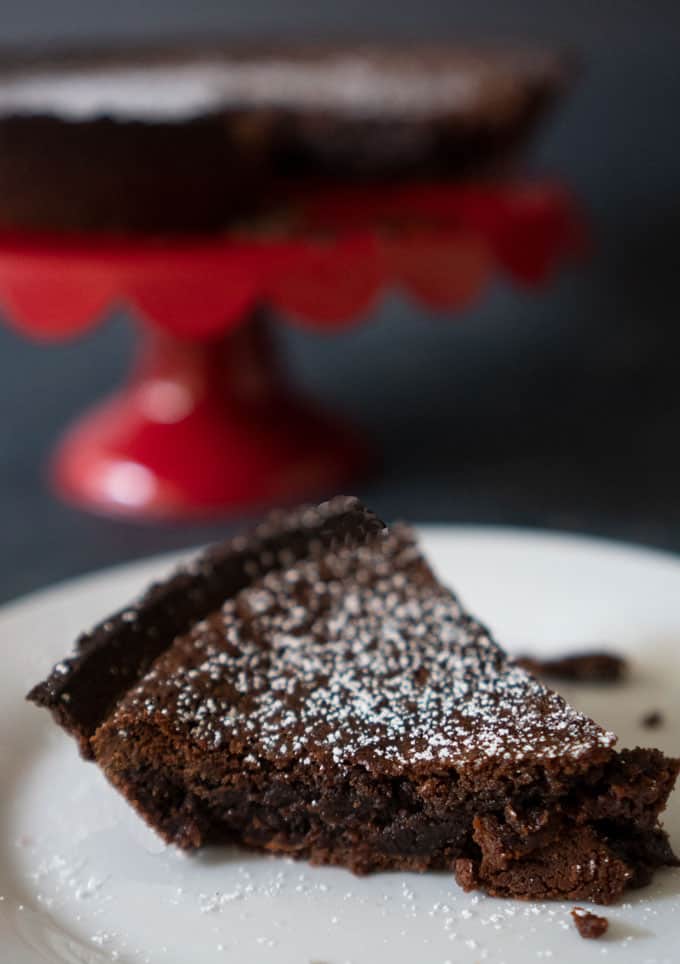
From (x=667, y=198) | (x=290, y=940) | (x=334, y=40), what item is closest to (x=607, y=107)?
(x=667, y=198)

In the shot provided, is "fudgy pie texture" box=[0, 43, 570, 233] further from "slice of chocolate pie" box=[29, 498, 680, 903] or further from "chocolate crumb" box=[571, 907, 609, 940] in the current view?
→ "chocolate crumb" box=[571, 907, 609, 940]

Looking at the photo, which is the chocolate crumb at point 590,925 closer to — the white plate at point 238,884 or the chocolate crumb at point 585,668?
the white plate at point 238,884

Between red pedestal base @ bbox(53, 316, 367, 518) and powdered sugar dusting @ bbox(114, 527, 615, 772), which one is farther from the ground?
red pedestal base @ bbox(53, 316, 367, 518)

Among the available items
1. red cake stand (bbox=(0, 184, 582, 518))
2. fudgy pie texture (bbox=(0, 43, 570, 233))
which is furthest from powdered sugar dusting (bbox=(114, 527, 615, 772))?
fudgy pie texture (bbox=(0, 43, 570, 233))

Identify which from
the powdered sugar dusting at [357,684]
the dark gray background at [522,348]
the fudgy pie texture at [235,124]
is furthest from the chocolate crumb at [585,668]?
the fudgy pie texture at [235,124]

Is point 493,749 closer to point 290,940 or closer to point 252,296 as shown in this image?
point 290,940

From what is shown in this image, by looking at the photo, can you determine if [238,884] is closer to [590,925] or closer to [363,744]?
[363,744]
